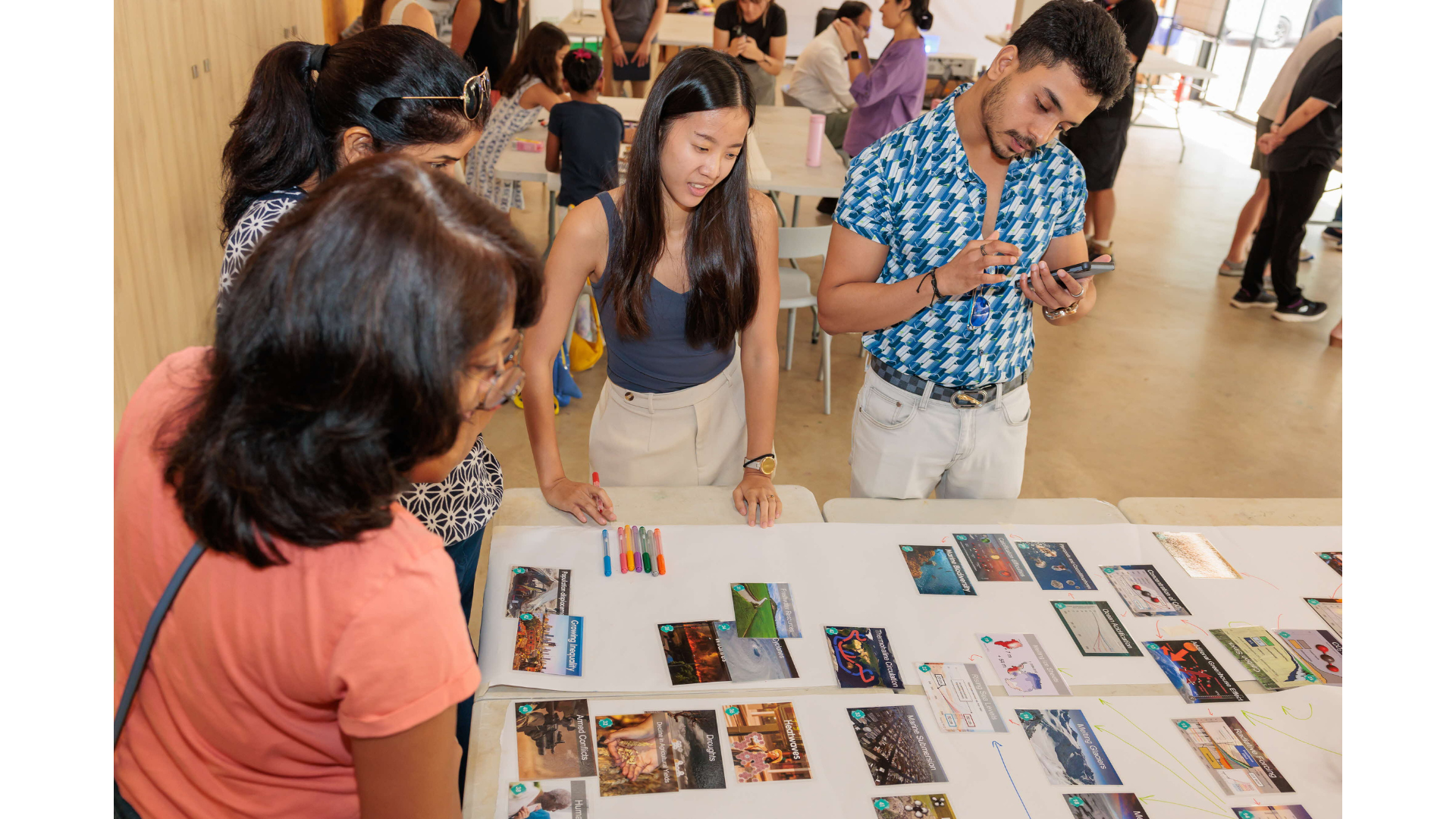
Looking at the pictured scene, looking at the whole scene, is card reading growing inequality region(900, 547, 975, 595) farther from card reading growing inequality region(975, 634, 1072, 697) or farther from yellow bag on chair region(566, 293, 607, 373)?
yellow bag on chair region(566, 293, 607, 373)

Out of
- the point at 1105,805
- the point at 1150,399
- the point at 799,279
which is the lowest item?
the point at 1150,399

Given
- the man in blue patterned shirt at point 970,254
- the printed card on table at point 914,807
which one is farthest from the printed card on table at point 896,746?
the man in blue patterned shirt at point 970,254

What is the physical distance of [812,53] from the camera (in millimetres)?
5551

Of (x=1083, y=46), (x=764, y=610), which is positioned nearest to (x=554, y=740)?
(x=764, y=610)

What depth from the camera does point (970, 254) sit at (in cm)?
161

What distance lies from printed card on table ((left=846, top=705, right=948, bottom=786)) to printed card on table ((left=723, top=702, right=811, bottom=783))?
0.28 ft

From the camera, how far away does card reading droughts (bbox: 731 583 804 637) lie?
1.41 m

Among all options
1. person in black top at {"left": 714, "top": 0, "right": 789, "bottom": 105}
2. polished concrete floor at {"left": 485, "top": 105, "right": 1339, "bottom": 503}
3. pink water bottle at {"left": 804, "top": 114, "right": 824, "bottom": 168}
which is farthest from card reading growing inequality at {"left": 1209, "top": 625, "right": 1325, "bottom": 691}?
person in black top at {"left": 714, "top": 0, "right": 789, "bottom": 105}

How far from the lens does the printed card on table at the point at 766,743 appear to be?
1166mm

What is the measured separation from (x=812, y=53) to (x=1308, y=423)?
3318 millimetres

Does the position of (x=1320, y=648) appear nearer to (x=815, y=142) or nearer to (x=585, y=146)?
(x=585, y=146)

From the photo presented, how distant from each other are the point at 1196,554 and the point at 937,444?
0.50 meters
